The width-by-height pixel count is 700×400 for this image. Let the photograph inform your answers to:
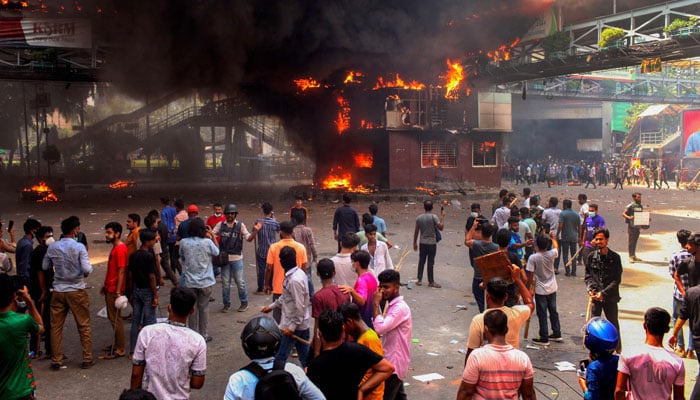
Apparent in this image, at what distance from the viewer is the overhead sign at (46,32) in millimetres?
19422

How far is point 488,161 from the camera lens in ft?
91.3

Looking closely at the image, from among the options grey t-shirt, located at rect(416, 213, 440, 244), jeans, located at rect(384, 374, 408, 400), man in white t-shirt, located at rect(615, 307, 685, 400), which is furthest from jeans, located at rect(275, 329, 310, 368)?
grey t-shirt, located at rect(416, 213, 440, 244)

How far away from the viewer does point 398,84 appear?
25703 mm

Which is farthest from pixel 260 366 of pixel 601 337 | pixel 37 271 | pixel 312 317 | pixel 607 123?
pixel 607 123

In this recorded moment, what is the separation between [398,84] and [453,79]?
2869 mm

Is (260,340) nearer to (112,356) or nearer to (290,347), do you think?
(290,347)

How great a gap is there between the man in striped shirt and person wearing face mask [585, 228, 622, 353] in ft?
10.4

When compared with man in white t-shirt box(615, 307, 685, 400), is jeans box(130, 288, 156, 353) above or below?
below

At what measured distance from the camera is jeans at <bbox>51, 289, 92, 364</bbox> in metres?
5.89

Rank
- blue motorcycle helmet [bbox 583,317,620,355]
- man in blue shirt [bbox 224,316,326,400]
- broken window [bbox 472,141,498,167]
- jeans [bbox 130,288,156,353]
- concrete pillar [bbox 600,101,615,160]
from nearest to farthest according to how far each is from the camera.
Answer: man in blue shirt [bbox 224,316,326,400] → blue motorcycle helmet [bbox 583,317,620,355] → jeans [bbox 130,288,156,353] → broken window [bbox 472,141,498,167] → concrete pillar [bbox 600,101,615,160]

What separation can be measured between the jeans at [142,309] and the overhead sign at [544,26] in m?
20.9

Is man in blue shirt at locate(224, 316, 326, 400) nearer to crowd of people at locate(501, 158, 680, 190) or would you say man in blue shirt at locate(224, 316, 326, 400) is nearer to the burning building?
the burning building

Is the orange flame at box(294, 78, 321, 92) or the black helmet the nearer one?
the black helmet

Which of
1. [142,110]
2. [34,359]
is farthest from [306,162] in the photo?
[34,359]
